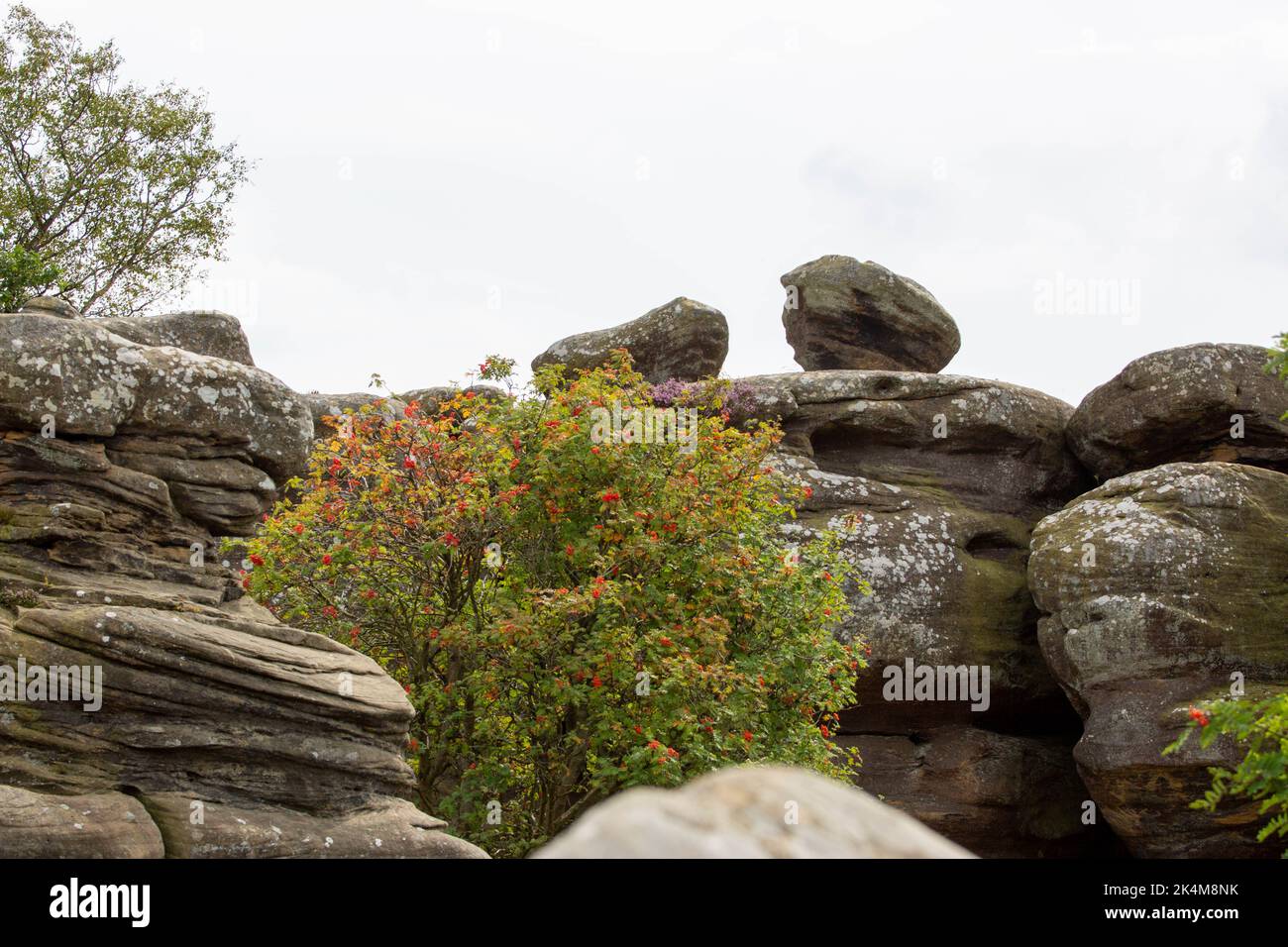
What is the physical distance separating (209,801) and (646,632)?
6.40 metres

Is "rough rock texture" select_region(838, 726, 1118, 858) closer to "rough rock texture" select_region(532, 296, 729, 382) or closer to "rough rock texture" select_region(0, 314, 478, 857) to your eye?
"rough rock texture" select_region(532, 296, 729, 382)

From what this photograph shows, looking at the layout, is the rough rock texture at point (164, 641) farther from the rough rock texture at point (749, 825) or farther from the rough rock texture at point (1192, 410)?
the rough rock texture at point (1192, 410)

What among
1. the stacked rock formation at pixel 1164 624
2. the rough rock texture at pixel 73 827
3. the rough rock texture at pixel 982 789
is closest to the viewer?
the rough rock texture at pixel 73 827

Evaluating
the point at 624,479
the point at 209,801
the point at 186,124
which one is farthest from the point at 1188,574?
the point at 186,124

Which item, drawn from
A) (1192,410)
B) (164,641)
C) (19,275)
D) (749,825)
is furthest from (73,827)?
(1192,410)

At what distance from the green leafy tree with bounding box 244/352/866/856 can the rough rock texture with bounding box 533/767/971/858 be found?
13.0m

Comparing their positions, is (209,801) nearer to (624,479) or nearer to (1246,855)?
(624,479)

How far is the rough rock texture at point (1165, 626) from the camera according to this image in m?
24.3

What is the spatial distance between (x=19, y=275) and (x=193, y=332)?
1608 cm

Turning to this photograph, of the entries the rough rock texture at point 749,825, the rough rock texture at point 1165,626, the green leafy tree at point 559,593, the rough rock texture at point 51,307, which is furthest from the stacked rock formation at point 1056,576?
the rough rock texture at point 749,825

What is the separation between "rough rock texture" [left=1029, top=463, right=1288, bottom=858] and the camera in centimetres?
2431

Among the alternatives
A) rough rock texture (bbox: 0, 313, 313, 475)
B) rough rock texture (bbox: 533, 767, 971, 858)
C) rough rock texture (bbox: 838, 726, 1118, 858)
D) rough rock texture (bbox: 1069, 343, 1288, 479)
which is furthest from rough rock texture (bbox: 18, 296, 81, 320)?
rough rock texture (bbox: 1069, 343, 1288, 479)

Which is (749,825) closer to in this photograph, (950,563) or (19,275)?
(950,563)

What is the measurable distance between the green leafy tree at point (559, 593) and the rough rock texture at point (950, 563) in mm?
7462
